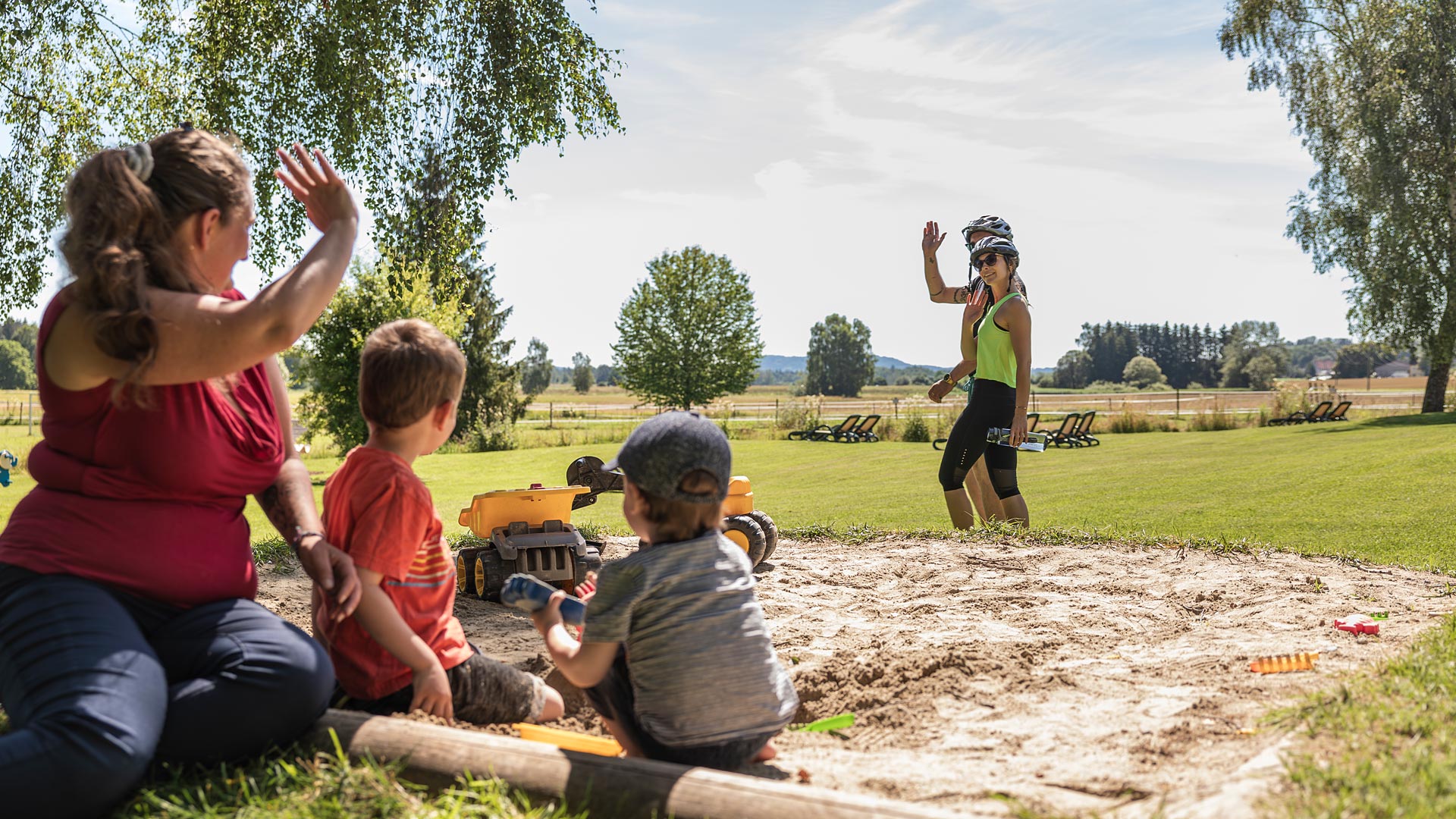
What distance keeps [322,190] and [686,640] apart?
1562mm

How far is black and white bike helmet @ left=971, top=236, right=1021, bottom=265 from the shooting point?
7.27 meters

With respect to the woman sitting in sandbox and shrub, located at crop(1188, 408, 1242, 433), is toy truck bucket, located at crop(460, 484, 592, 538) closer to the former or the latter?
the woman sitting in sandbox

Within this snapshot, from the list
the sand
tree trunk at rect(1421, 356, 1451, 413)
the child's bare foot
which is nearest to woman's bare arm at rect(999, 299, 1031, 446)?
the sand

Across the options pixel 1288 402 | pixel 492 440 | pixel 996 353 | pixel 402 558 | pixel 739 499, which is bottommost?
pixel 492 440

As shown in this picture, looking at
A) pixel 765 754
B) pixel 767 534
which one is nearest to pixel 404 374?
pixel 765 754

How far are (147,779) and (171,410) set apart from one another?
2.90 feet

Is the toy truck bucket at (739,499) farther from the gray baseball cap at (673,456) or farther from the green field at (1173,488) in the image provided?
the gray baseball cap at (673,456)

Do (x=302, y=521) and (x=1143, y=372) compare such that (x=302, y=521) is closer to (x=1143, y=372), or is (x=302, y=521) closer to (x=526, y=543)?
(x=526, y=543)

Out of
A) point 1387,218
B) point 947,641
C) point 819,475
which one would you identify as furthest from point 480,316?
point 947,641

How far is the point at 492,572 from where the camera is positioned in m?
5.73

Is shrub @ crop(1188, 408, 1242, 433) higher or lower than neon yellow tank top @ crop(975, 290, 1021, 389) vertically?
lower

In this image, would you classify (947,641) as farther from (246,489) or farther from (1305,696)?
(246,489)

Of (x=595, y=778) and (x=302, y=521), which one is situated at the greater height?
(x=302, y=521)

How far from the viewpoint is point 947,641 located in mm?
4512
